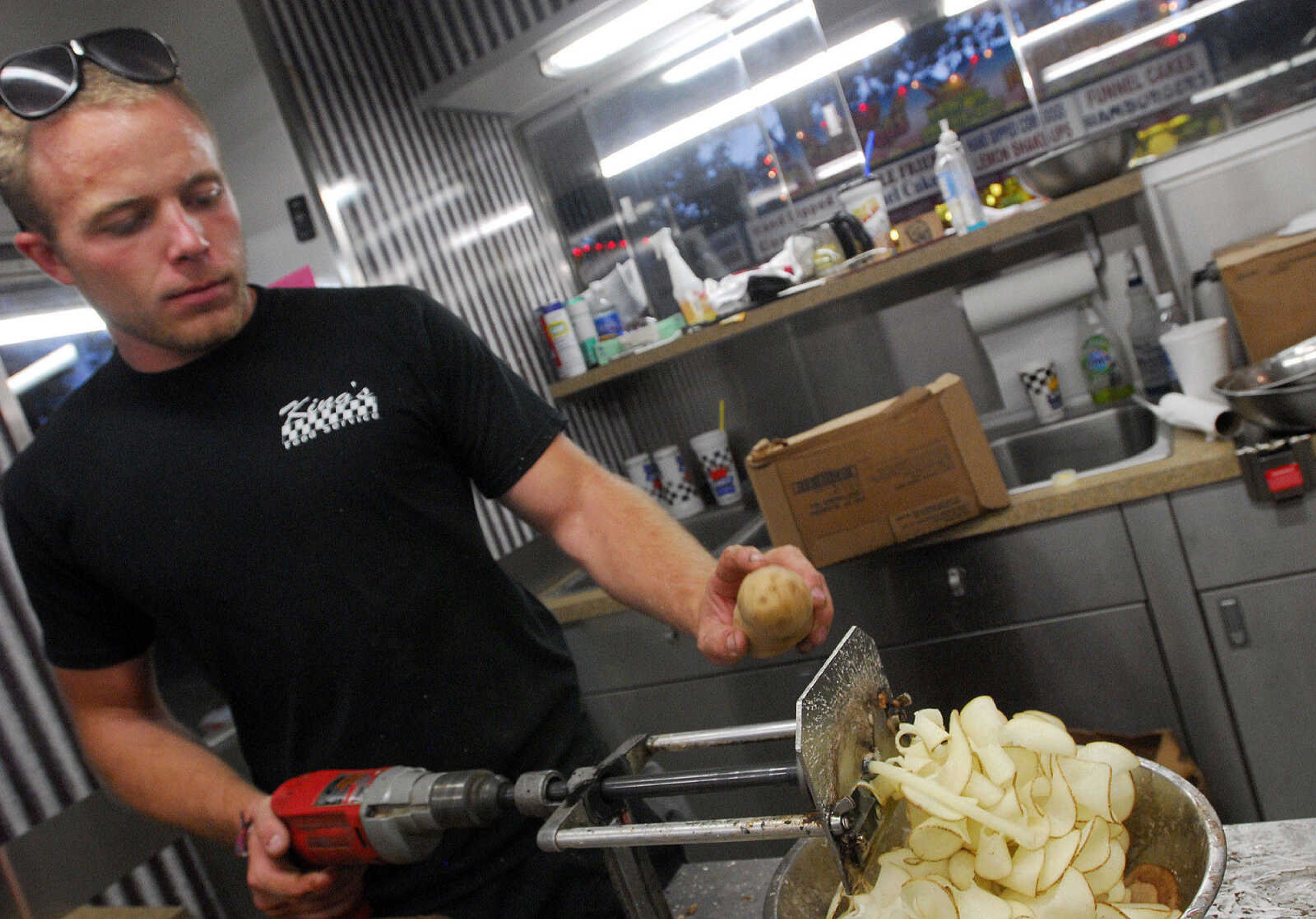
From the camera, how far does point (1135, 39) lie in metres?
2.40

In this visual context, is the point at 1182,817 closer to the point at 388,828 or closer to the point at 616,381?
the point at 388,828

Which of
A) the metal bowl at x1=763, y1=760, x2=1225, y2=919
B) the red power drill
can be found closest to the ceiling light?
the metal bowl at x1=763, y1=760, x2=1225, y2=919

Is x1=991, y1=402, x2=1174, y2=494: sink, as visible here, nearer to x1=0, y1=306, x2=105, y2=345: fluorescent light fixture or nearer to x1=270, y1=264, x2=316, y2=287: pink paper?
x1=270, y1=264, x2=316, y2=287: pink paper

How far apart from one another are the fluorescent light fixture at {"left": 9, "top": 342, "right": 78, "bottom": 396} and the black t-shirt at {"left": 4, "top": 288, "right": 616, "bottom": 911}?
19.7 inches

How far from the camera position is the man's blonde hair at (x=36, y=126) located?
1232mm

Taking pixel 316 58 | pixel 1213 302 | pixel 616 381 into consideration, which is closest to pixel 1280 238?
pixel 1213 302

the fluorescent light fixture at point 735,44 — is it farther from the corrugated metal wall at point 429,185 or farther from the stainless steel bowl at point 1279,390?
the stainless steel bowl at point 1279,390

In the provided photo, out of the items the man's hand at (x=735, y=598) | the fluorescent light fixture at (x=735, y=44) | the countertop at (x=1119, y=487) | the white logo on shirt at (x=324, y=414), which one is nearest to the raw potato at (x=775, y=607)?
the man's hand at (x=735, y=598)

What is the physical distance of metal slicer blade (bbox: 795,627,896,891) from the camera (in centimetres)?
64

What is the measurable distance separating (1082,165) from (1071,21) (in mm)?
516

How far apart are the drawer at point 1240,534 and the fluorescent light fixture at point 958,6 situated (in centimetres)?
150

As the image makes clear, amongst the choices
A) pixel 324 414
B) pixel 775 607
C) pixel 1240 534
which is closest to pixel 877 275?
pixel 1240 534

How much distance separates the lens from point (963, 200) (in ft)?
8.13

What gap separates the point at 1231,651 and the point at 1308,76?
1456 mm
